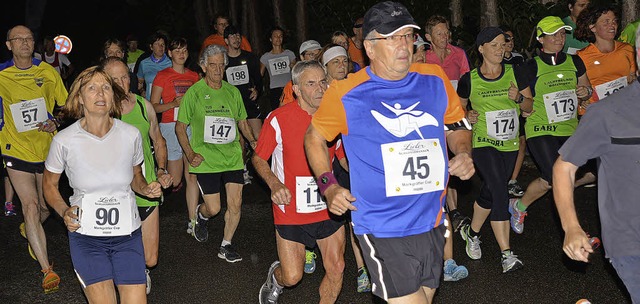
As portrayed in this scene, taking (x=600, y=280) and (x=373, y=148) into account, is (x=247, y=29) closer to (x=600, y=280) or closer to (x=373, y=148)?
(x=600, y=280)

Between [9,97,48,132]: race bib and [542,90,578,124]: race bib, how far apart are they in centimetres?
463

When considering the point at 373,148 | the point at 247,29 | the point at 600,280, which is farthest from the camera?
the point at 247,29

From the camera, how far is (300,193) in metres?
6.53

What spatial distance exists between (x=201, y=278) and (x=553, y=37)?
3.85 metres

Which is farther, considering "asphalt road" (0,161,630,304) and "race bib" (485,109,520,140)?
"race bib" (485,109,520,140)

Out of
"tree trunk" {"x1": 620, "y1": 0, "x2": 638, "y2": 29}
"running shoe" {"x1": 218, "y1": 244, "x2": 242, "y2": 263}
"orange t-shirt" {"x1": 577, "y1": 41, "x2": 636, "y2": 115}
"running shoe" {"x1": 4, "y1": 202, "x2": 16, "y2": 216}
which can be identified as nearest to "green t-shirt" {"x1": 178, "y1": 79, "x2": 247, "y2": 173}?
"running shoe" {"x1": 218, "y1": 244, "x2": 242, "y2": 263}

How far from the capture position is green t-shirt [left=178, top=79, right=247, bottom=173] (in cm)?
875

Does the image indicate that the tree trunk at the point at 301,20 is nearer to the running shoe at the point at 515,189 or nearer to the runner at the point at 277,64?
the runner at the point at 277,64

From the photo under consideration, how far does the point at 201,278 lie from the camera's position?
8.16 metres

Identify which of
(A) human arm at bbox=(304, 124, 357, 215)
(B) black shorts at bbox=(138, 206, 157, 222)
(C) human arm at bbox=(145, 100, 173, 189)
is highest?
(A) human arm at bbox=(304, 124, 357, 215)

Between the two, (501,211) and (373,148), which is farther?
(501,211)

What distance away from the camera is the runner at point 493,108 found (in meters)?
7.98

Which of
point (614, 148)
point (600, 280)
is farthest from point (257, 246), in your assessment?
point (614, 148)

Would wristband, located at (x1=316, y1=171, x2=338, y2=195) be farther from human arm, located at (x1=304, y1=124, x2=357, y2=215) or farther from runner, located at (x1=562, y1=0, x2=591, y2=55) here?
runner, located at (x1=562, y1=0, x2=591, y2=55)
